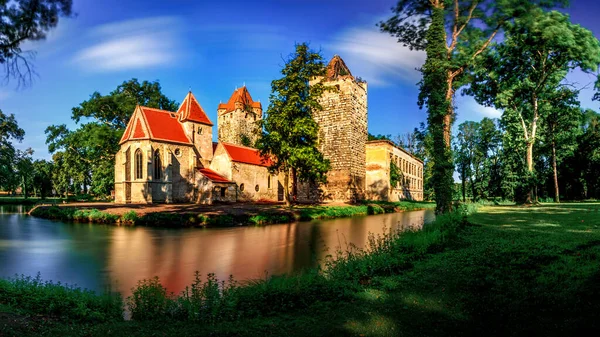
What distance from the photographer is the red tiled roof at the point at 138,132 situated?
37.5 metres

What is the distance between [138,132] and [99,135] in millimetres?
7422

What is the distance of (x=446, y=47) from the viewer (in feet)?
53.3

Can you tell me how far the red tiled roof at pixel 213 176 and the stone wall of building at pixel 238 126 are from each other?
19.6 meters

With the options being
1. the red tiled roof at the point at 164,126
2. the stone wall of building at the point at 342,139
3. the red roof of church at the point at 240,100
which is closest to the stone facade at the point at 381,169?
the stone wall of building at the point at 342,139

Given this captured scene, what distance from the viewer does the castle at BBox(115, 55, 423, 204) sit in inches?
1479

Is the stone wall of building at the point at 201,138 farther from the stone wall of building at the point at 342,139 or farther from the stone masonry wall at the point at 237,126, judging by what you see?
the stone masonry wall at the point at 237,126

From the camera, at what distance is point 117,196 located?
126 ft

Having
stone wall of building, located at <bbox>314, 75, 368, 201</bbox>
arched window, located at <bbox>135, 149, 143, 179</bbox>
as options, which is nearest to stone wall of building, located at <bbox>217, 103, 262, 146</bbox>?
stone wall of building, located at <bbox>314, 75, 368, 201</bbox>

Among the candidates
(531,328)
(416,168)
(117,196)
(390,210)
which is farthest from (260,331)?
(416,168)

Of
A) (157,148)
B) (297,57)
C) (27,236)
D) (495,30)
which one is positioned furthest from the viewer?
(157,148)

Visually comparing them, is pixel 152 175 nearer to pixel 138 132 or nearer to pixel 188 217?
pixel 138 132

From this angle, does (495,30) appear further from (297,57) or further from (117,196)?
(117,196)

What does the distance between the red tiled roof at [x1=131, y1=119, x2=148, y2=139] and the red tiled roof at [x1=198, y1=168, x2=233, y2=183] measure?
6.90 metres

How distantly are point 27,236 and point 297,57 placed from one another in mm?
22967
